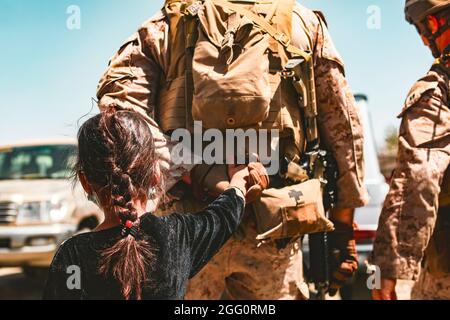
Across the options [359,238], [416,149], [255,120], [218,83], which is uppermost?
[218,83]

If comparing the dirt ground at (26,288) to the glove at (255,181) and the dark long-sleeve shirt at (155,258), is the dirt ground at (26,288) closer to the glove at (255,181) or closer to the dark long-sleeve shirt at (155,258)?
the glove at (255,181)

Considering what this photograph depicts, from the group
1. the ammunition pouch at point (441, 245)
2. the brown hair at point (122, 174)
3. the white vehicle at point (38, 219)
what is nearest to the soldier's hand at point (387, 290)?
the ammunition pouch at point (441, 245)

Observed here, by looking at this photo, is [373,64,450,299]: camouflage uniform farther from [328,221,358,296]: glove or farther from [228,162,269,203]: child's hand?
[228,162,269,203]: child's hand

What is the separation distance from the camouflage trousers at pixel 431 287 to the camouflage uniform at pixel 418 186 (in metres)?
0.08

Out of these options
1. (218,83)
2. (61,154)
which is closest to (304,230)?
(218,83)

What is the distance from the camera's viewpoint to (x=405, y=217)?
220 cm

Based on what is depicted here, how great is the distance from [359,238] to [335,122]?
2787 millimetres

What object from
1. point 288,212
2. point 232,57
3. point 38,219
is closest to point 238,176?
point 288,212

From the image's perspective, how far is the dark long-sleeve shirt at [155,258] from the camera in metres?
1.55

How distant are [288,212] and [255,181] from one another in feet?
0.85

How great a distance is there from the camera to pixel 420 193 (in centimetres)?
216

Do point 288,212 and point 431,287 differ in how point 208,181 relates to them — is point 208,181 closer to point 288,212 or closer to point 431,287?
point 288,212

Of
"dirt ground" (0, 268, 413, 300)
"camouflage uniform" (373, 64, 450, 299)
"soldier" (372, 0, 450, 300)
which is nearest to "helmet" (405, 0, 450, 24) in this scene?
"soldier" (372, 0, 450, 300)
